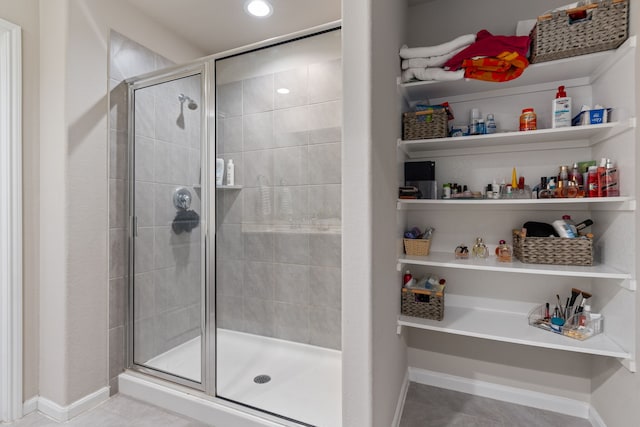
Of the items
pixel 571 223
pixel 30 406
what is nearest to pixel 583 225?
pixel 571 223

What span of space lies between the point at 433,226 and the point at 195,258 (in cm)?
150

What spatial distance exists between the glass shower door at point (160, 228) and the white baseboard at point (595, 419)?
223 cm

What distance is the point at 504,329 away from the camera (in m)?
1.62

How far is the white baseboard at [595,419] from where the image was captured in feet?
5.06

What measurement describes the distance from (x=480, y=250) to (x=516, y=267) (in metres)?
0.28

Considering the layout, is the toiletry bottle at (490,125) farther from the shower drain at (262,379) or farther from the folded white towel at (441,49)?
the shower drain at (262,379)

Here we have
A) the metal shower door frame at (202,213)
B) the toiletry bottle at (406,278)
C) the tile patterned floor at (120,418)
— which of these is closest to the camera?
the tile patterned floor at (120,418)

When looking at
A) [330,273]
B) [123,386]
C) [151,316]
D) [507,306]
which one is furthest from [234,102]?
[507,306]

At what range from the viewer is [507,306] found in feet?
6.03

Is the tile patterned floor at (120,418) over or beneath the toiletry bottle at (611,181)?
beneath

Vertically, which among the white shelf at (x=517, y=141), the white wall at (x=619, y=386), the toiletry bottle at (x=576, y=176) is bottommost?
the white wall at (x=619, y=386)

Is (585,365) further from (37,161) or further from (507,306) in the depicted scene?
(37,161)

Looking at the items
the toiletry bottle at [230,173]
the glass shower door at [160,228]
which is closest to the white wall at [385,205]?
the toiletry bottle at [230,173]

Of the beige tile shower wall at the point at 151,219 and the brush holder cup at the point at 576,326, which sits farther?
the beige tile shower wall at the point at 151,219
